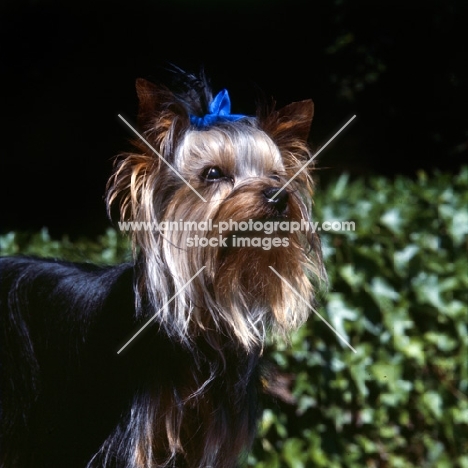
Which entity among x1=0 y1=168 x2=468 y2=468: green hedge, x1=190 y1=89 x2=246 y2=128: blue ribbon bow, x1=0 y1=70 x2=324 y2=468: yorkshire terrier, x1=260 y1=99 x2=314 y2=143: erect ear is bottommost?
x1=0 y1=168 x2=468 y2=468: green hedge

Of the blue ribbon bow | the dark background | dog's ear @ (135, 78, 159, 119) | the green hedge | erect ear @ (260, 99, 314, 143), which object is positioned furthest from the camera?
the dark background

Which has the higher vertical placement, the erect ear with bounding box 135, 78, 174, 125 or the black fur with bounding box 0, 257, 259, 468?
the erect ear with bounding box 135, 78, 174, 125

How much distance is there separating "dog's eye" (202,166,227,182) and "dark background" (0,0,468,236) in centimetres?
90

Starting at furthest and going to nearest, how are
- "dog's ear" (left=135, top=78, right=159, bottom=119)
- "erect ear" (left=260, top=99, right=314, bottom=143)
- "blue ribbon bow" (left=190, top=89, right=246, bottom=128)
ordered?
1. "erect ear" (left=260, top=99, right=314, bottom=143)
2. "blue ribbon bow" (left=190, top=89, right=246, bottom=128)
3. "dog's ear" (left=135, top=78, right=159, bottom=119)

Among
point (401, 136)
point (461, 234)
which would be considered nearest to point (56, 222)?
point (401, 136)

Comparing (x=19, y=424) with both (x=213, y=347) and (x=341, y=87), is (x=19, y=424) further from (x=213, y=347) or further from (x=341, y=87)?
(x=341, y=87)

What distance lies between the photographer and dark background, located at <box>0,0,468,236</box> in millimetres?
4750

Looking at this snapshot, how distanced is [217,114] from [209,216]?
45 cm

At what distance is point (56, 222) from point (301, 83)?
100.0 inches

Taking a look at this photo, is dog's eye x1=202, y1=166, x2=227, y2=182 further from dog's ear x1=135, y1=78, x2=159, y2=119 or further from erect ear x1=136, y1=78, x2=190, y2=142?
dog's ear x1=135, y1=78, x2=159, y2=119

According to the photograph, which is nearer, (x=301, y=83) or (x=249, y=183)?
(x=249, y=183)

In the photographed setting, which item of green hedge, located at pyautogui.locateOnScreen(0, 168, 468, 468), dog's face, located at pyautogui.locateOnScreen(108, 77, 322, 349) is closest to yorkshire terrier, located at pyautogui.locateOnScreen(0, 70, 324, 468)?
dog's face, located at pyautogui.locateOnScreen(108, 77, 322, 349)

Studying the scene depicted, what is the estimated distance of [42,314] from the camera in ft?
11.0

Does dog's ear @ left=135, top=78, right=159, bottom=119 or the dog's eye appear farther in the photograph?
the dog's eye
